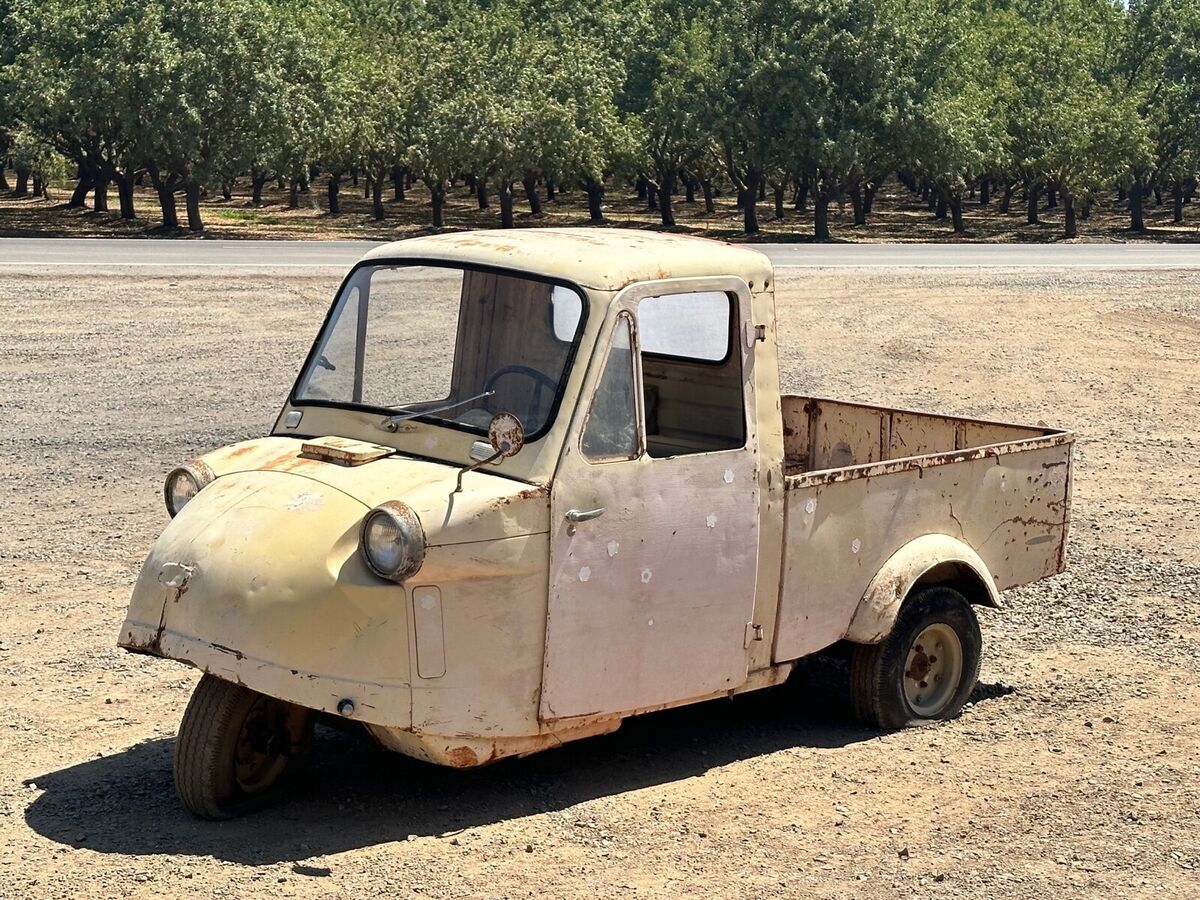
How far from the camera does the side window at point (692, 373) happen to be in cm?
622

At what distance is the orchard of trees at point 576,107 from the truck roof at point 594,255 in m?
38.6

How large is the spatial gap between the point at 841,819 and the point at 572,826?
0.97 meters

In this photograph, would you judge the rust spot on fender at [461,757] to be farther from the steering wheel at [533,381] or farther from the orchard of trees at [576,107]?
the orchard of trees at [576,107]

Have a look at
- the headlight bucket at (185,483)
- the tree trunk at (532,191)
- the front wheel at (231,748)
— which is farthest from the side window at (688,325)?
the tree trunk at (532,191)

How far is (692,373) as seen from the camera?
665cm

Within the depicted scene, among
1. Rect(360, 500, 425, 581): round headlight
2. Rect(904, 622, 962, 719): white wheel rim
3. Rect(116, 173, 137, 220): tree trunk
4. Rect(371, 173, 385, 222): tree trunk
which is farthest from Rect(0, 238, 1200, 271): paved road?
Rect(360, 500, 425, 581): round headlight

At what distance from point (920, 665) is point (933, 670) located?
0.10 metres

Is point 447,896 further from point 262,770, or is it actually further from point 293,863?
point 262,770

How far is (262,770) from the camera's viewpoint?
5.64 metres

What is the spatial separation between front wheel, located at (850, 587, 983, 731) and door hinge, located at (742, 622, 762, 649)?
2.33 ft

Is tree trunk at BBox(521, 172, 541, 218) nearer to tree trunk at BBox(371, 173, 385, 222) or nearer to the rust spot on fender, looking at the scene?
tree trunk at BBox(371, 173, 385, 222)

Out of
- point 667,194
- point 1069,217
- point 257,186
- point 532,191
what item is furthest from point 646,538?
point 257,186

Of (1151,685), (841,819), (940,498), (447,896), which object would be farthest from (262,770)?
(1151,685)

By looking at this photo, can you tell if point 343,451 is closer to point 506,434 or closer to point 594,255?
point 506,434
